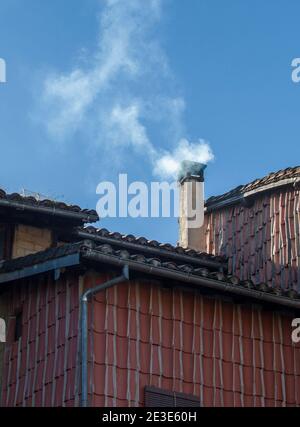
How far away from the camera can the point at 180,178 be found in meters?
24.2

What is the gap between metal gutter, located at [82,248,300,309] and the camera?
53.3 feet

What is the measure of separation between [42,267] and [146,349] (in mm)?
2019

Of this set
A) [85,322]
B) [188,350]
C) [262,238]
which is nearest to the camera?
[85,322]

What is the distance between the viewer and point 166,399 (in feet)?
54.8

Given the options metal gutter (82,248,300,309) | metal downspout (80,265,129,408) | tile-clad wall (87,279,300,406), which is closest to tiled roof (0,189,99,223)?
tile-clad wall (87,279,300,406)

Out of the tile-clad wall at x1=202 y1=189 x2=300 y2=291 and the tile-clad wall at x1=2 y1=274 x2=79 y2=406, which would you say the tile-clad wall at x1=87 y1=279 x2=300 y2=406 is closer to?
the tile-clad wall at x1=2 y1=274 x2=79 y2=406

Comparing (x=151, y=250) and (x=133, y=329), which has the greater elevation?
(x=151, y=250)

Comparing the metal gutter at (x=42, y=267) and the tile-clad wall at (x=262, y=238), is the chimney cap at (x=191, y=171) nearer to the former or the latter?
the tile-clad wall at (x=262, y=238)

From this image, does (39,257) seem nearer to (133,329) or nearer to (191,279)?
(133,329)

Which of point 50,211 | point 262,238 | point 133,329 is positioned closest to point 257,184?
point 262,238

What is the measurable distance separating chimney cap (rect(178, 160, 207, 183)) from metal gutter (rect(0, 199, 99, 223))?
4.92m
